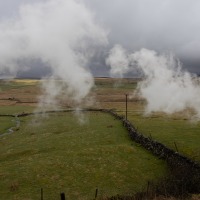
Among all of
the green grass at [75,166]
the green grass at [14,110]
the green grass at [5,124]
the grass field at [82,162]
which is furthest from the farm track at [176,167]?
the green grass at [14,110]

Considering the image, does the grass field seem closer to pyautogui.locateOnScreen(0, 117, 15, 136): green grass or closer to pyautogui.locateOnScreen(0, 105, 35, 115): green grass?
pyautogui.locateOnScreen(0, 117, 15, 136): green grass

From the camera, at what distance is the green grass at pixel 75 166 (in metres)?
39.9

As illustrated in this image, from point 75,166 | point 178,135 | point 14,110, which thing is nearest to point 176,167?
point 75,166

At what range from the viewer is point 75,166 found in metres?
46.9

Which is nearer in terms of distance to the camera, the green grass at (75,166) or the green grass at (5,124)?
the green grass at (75,166)

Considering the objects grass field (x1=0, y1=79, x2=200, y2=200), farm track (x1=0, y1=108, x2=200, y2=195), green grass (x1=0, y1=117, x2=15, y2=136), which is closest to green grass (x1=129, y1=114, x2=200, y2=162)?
grass field (x1=0, y1=79, x2=200, y2=200)

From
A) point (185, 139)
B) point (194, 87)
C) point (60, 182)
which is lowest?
point (60, 182)

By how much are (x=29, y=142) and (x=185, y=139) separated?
2973cm

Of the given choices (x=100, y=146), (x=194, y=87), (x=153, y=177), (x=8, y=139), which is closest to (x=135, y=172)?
A: (x=153, y=177)

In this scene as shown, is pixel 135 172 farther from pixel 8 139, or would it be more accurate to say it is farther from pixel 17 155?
pixel 8 139

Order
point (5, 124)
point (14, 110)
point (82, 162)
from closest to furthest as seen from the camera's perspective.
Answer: point (82, 162) < point (5, 124) < point (14, 110)

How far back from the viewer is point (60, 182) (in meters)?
41.6

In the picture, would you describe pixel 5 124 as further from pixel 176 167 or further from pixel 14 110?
pixel 176 167

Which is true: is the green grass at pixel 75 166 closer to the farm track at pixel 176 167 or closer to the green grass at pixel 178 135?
the farm track at pixel 176 167
